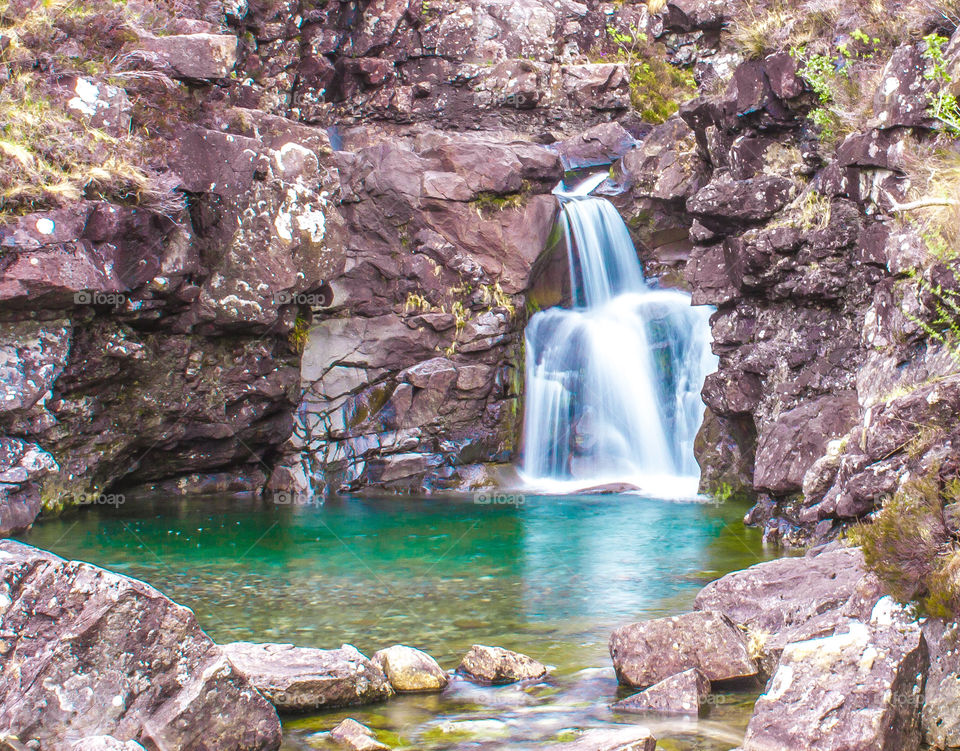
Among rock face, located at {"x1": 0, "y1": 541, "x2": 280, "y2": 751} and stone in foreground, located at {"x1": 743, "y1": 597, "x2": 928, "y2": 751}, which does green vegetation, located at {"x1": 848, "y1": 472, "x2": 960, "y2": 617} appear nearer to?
stone in foreground, located at {"x1": 743, "y1": 597, "x2": 928, "y2": 751}

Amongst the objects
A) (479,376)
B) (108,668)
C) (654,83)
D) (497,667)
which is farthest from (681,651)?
(654,83)

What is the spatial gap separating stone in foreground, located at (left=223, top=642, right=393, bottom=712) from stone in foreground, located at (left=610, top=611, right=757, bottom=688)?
175 cm

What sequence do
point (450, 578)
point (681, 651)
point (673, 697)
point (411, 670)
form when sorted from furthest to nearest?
point (450, 578)
point (411, 670)
point (681, 651)
point (673, 697)

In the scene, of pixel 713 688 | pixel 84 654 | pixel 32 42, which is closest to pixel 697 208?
pixel 713 688

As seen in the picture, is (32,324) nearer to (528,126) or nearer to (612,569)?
(612,569)

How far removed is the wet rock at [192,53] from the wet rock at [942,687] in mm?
14097

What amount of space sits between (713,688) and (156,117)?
12.7m

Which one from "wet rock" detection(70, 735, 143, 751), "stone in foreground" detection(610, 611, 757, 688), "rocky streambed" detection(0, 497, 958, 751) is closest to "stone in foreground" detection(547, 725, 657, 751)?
"rocky streambed" detection(0, 497, 958, 751)

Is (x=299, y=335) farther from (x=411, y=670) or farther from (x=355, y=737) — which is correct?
(x=355, y=737)

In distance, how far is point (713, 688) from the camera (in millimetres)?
6438

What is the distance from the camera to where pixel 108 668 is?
16.7 feet

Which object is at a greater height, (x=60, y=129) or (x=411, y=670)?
(x=60, y=129)

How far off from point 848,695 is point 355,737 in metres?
2.85

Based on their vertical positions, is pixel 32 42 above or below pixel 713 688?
above
